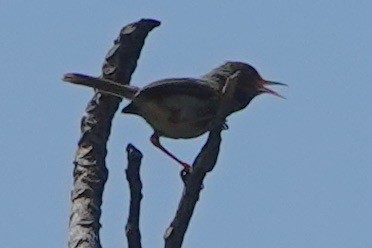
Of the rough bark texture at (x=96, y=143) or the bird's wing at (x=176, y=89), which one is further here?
the bird's wing at (x=176, y=89)

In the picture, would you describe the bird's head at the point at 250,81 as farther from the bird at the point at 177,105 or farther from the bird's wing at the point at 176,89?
the bird's wing at the point at 176,89

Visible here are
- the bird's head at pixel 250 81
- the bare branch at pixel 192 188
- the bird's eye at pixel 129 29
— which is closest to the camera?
the bare branch at pixel 192 188

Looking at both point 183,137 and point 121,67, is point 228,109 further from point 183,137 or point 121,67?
point 183,137

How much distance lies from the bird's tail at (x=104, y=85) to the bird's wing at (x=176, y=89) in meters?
0.14

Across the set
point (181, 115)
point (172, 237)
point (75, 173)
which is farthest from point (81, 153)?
point (181, 115)

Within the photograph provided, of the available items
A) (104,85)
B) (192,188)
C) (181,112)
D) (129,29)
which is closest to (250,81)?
(181,112)

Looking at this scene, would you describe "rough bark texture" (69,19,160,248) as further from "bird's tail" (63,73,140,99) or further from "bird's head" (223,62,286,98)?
"bird's head" (223,62,286,98)

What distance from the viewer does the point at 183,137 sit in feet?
21.7

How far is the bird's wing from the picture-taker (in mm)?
6426

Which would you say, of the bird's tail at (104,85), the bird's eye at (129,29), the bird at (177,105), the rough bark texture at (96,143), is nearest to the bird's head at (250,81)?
the bird at (177,105)

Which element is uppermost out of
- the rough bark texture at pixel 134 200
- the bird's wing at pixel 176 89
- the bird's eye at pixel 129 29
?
the bird's eye at pixel 129 29

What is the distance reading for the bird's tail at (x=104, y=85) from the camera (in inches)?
177

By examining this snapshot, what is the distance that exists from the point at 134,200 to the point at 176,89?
10.1 ft

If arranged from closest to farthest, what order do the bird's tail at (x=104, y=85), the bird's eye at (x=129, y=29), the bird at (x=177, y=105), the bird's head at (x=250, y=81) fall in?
1. the bird's eye at (x=129, y=29)
2. the bird's tail at (x=104, y=85)
3. the bird at (x=177, y=105)
4. the bird's head at (x=250, y=81)
